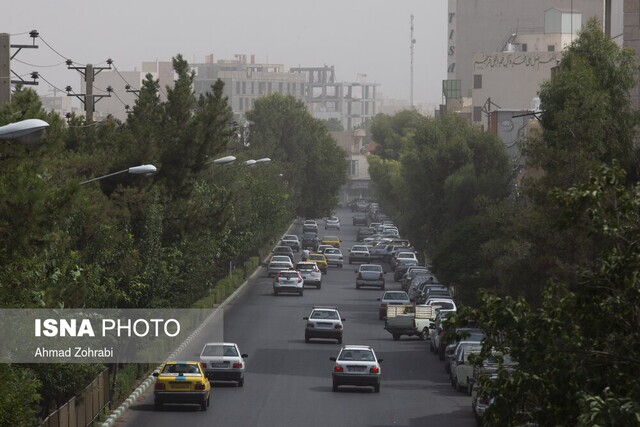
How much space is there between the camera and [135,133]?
45.9 meters

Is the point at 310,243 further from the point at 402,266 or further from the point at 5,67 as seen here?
the point at 5,67

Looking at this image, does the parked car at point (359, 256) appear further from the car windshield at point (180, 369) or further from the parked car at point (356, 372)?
the car windshield at point (180, 369)

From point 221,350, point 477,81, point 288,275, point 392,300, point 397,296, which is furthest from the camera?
point 477,81

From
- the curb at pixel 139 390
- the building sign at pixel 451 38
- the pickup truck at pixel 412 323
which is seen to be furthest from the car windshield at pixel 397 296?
the building sign at pixel 451 38

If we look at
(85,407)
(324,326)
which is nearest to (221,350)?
(85,407)

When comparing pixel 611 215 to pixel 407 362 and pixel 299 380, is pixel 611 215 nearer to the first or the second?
pixel 299 380

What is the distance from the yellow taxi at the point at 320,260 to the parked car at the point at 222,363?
52.6 meters

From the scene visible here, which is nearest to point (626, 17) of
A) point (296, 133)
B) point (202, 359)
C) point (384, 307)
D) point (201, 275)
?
point (384, 307)

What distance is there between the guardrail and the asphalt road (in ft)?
2.72

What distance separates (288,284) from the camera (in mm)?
75938

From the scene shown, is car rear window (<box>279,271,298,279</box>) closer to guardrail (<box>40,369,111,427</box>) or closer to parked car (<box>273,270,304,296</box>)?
parked car (<box>273,270,304,296</box>)

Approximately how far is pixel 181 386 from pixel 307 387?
6.40 meters

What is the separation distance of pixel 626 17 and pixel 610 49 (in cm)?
1780

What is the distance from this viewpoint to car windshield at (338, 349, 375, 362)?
4053 cm
